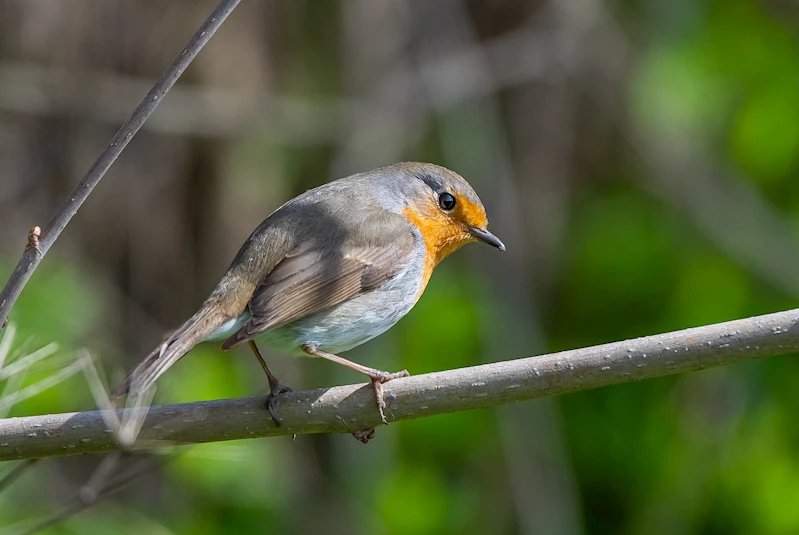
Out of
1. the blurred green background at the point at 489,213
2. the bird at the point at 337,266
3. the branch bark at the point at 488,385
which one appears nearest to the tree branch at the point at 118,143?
the branch bark at the point at 488,385

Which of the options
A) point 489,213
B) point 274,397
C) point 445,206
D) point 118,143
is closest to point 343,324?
point 274,397

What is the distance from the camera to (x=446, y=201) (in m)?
3.74

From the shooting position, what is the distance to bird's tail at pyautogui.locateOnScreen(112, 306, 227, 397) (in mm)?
2496

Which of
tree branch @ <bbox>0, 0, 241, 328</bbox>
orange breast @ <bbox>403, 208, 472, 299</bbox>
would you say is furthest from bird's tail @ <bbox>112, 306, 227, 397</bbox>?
orange breast @ <bbox>403, 208, 472, 299</bbox>

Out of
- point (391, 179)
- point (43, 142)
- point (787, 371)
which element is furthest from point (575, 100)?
point (43, 142)

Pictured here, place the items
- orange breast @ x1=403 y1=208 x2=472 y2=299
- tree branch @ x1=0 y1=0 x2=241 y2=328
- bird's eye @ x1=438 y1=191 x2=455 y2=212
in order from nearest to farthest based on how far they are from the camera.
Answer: tree branch @ x1=0 y1=0 x2=241 y2=328 < orange breast @ x1=403 y1=208 x2=472 y2=299 < bird's eye @ x1=438 y1=191 x2=455 y2=212

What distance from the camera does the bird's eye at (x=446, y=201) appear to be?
12.3ft

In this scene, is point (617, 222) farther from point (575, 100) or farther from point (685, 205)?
point (575, 100)

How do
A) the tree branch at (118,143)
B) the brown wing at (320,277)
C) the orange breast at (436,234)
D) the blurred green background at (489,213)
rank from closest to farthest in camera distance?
the tree branch at (118,143)
the brown wing at (320,277)
the orange breast at (436,234)
the blurred green background at (489,213)

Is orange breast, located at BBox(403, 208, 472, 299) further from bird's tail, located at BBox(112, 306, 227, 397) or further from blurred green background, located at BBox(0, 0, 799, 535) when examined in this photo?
blurred green background, located at BBox(0, 0, 799, 535)

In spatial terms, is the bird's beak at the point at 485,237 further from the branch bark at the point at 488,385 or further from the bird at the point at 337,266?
the branch bark at the point at 488,385

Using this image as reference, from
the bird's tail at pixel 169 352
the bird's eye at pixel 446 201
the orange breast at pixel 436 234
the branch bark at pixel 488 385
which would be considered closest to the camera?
the branch bark at pixel 488 385

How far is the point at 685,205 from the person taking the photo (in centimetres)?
514

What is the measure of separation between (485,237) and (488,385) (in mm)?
1425
